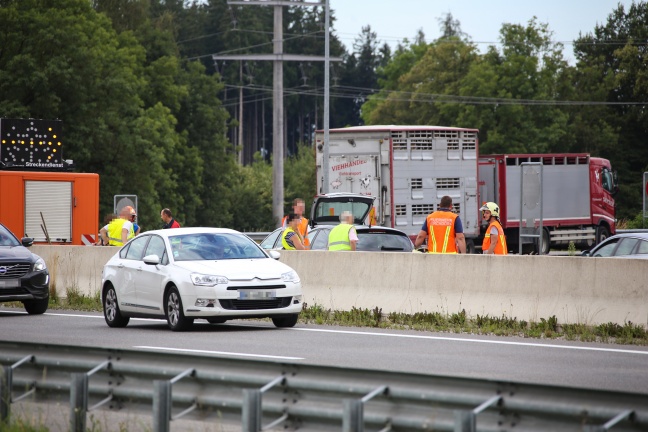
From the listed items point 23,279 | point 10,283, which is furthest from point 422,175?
point 10,283

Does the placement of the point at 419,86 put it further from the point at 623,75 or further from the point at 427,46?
the point at 623,75

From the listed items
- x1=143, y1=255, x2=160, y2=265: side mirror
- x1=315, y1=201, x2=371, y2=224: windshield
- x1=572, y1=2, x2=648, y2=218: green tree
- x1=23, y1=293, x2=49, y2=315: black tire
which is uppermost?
x1=572, y1=2, x2=648, y2=218: green tree

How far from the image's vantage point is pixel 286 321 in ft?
62.4

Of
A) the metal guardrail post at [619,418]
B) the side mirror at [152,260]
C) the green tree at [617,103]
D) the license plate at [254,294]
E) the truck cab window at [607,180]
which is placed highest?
the green tree at [617,103]

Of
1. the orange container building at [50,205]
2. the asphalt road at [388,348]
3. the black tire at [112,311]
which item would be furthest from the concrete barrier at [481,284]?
the orange container building at [50,205]

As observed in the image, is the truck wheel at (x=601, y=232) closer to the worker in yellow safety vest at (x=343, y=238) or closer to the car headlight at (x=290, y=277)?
the worker in yellow safety vest at (x=343, y=238)

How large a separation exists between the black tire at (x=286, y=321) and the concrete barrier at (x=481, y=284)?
6.76ft

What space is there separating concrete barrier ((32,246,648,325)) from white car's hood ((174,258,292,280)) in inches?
98.0

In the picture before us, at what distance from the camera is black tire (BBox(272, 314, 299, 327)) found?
18.9 metres

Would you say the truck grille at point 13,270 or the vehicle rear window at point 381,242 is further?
the vehicle rear window at point 381,242

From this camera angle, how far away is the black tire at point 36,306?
22.9 m

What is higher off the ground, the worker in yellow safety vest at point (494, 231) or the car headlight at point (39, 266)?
the worker in yellow safety vest at point (494, 231)

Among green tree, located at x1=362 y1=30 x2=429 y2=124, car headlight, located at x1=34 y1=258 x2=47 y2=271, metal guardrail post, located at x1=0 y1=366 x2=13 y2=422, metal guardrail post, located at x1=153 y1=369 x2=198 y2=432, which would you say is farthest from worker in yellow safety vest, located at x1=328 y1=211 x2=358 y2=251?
green tree, located at x1=362 y1=30 x2=429 y2=124

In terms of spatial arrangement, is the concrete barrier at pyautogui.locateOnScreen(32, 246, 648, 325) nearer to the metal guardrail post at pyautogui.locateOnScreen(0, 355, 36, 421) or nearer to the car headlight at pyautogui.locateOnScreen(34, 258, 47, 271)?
the car headlight at pyautogui.locateOnScreen(34, 258, 47, 271)
